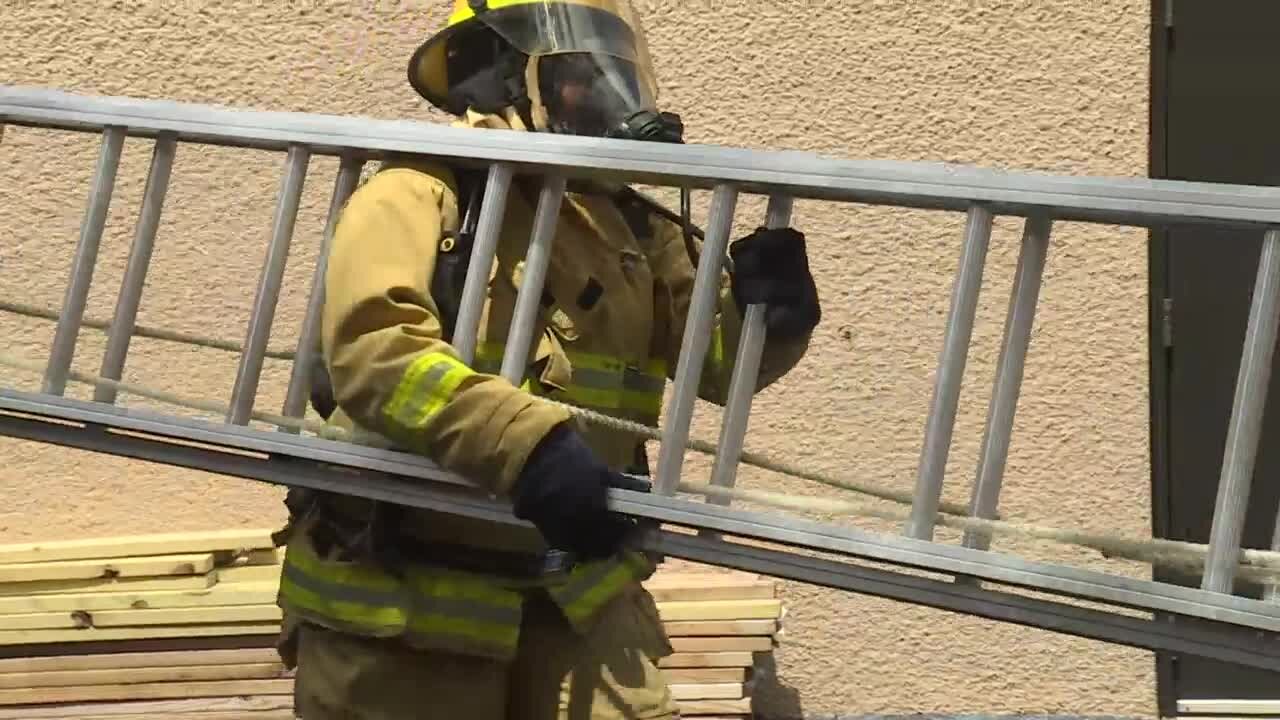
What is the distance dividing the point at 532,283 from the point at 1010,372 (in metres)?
0.66

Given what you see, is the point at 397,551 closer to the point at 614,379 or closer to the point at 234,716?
the point at 614,379

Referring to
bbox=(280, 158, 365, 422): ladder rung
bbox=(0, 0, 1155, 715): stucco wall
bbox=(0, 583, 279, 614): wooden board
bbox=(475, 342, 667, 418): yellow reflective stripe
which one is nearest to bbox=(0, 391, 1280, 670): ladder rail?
bbox=(280, 158, 365, 422): ladder rung

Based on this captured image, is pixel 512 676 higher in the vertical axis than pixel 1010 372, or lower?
lower

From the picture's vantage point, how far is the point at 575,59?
194 centimetres

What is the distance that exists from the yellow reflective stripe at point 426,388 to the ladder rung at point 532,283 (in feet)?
0.38

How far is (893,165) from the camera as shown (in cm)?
164

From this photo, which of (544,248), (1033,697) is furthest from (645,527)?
(1033,697)

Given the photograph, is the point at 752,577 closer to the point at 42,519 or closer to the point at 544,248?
the point at 544,248

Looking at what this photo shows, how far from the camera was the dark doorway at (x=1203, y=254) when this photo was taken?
3.44 meters

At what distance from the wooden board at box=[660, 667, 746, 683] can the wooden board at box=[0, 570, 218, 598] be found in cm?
116

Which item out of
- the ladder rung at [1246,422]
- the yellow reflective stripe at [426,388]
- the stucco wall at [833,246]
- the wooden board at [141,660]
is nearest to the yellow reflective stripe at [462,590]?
the yellow reflective stripe at [426,388]

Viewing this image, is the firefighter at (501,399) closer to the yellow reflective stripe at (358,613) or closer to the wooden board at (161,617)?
the yellow reflective stripe at (358,613)

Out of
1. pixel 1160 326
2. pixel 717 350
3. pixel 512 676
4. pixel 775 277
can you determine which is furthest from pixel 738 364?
pixel 1160 326

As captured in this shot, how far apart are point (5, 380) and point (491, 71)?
2.09 m
